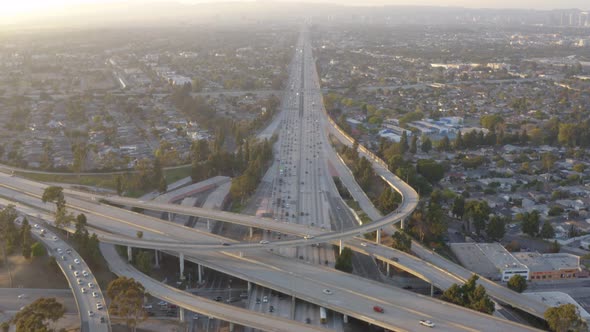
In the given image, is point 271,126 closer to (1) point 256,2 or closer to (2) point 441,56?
(2) point 441,56

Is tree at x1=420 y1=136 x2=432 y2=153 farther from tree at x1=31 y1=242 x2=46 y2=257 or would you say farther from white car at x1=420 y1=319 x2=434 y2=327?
tree at x1=31 y1=242 x2=46 y2=257

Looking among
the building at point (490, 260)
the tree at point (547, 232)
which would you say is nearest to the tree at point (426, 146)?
the tree at point (547, 232)

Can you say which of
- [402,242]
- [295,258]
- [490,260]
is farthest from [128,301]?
[490,260]

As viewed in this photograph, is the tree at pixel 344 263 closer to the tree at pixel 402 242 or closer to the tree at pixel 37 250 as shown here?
the tree at pixel 402 242

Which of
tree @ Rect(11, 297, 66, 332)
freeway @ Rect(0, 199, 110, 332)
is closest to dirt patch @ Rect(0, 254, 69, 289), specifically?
freeway @ Rect(0, 199, 110, 332)

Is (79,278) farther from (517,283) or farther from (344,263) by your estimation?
(517,283)

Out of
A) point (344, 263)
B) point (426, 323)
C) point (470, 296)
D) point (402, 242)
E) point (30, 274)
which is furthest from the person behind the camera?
point (402, 242)
